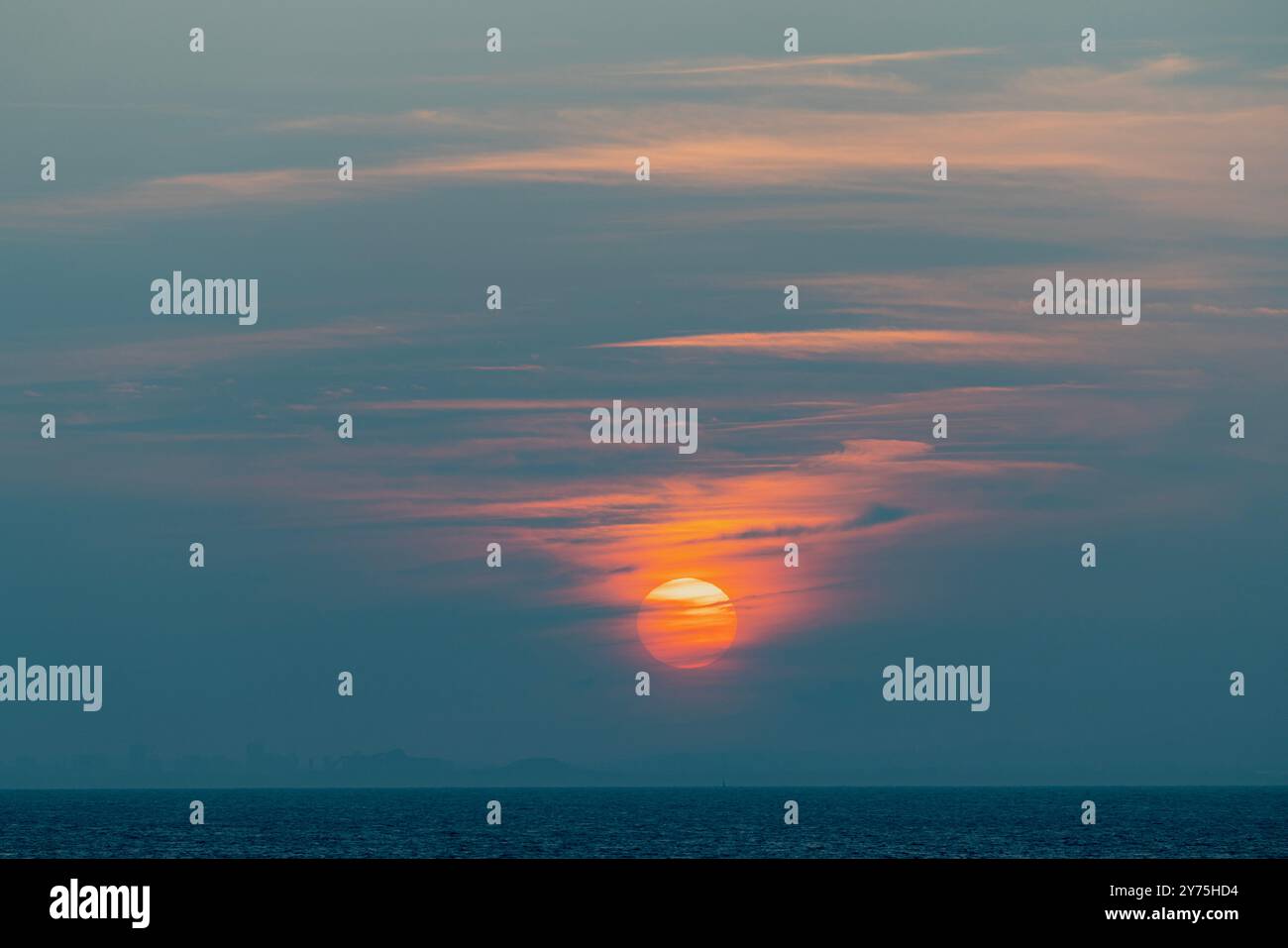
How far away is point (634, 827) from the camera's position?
181 meters

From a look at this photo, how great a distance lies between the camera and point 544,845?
449 ft
